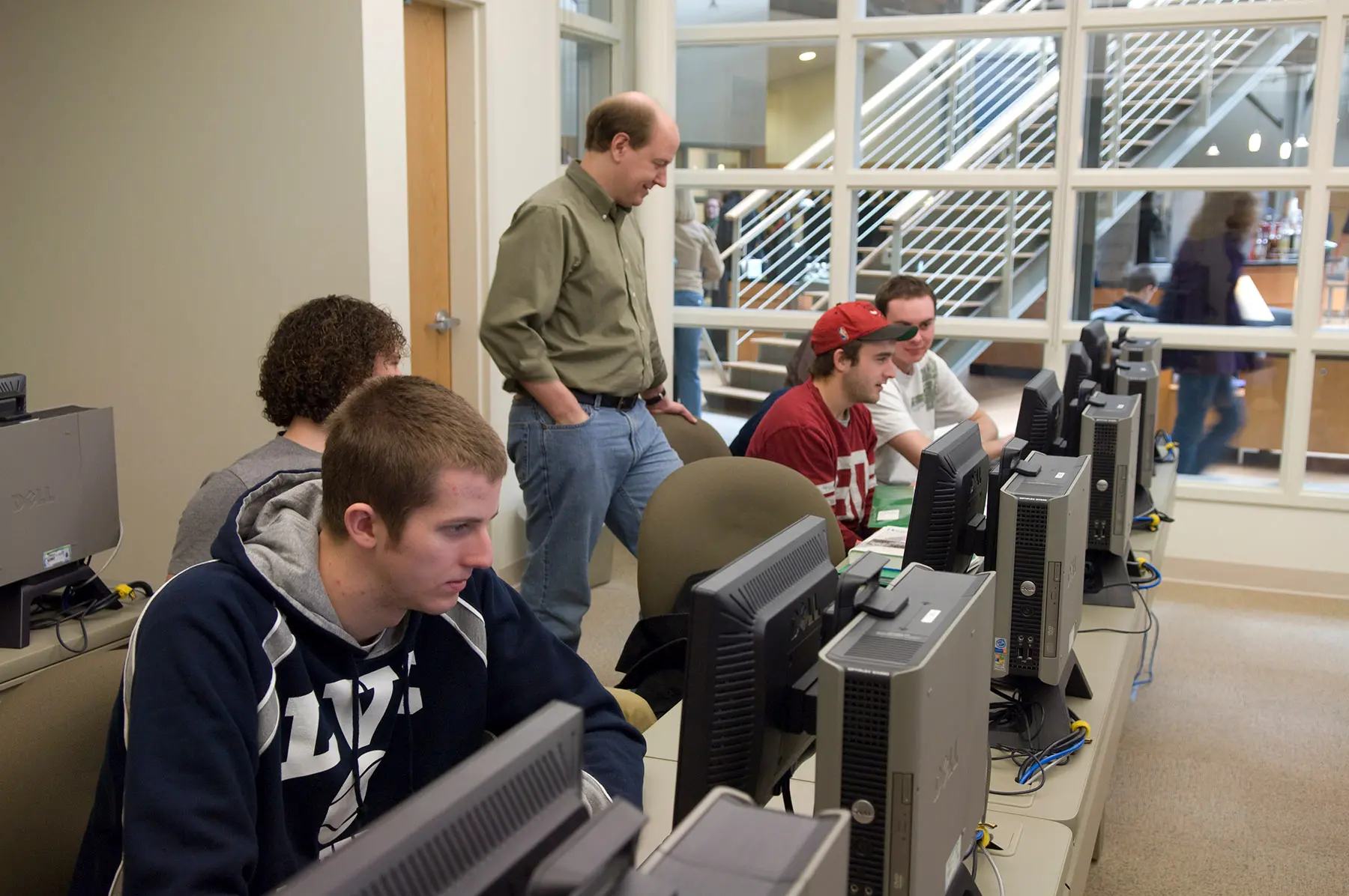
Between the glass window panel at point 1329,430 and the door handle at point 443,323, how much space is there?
342cm

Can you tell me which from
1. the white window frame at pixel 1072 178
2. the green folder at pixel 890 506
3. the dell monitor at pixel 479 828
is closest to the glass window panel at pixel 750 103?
the white window frame at pixel 1072 178

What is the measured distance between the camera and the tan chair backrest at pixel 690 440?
3574 mm

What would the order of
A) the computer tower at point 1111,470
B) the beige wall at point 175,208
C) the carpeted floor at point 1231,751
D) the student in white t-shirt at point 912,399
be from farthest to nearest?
1. the beige wall at point 175,208
2. the student in white t-shirt at point 912,399
3. the carpeted floor at point 1231,751
4. the computer tower at point 1111,470

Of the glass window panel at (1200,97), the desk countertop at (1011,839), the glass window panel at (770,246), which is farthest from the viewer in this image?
the glass window panel at (770,246)

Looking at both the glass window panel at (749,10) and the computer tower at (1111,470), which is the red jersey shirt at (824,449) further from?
the glass window panel at (749,10)

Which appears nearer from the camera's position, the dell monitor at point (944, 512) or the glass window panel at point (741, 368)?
the dell monitor at point (944, 512)

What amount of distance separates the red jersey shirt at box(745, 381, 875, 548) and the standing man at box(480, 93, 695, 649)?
0.38 m

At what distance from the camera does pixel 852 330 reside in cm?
301

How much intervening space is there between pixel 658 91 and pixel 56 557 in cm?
359

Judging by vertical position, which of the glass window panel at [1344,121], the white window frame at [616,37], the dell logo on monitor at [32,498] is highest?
the white window frame at [616,37]

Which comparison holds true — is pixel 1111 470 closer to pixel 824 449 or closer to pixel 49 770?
pixel 824 449

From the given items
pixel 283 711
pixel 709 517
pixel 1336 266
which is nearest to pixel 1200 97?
pixel 1336 266

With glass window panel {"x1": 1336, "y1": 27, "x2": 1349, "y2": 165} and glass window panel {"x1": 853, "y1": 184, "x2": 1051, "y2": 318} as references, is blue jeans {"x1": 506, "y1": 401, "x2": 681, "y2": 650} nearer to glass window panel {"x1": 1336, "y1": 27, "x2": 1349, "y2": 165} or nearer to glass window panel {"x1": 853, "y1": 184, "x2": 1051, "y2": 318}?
glass window panel {"x1": 853, "y1": 184, "x2": 1051, "y2": 318}

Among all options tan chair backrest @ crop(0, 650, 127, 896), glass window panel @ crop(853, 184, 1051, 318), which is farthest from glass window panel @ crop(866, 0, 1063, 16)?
tan chair backrest @ crop(0, 650, 127, 896)
